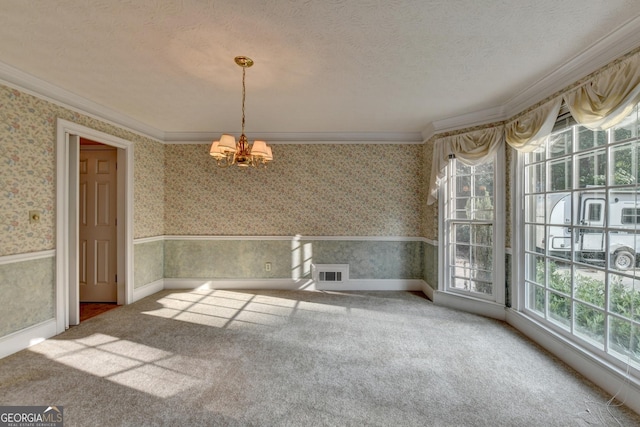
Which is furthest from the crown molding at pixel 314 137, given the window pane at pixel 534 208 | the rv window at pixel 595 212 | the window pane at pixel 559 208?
the rv window at pixel 595 212

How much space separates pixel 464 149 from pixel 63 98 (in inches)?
188

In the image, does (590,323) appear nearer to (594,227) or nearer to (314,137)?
(594,227)

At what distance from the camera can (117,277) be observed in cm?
387

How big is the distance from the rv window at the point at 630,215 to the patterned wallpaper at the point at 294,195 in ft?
8.40

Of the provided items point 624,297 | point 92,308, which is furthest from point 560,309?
point 92,308

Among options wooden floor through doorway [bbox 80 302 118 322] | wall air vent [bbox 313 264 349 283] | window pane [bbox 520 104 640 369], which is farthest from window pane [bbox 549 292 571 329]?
wooden floor through doorway [bbox 80 302 118 322]

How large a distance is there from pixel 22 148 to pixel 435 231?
16.2ft

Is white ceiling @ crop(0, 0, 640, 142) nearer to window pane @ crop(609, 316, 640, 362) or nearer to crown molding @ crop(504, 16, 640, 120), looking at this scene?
crown molding @ crop(504, 16, 640, 120)

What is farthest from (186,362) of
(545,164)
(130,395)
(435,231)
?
(545,164)

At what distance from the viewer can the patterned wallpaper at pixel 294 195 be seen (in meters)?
4.52

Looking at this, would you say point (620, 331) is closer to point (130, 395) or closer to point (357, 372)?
point (357, 372)

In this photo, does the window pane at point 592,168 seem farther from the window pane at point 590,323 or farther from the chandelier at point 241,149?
the chandelier at point 241,149

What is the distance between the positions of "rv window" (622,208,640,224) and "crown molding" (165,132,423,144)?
277cm

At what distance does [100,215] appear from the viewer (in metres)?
3.92
